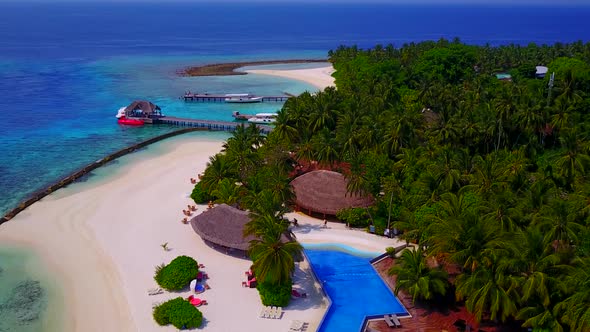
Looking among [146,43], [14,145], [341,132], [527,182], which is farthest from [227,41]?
[527,182]

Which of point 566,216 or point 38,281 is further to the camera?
point 38,281

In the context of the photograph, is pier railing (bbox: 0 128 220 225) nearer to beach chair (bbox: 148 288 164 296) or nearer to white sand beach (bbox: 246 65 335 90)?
beach chair (bbox: 148 288 164 296)

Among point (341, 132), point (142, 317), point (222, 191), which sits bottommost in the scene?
point (142, 317)

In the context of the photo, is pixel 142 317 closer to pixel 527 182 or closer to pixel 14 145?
pixel 527 182

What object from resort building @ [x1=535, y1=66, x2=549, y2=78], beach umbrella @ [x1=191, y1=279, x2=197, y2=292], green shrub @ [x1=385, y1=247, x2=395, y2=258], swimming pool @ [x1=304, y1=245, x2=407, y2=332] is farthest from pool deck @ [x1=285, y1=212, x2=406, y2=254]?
resort building @ [x1=535, y1=66, x2=549, y2=78]

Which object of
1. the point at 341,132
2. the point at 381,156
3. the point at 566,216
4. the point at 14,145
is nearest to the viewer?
the point at 566,216

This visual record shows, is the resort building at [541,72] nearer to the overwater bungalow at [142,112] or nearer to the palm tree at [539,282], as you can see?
the overwater bungalow at [142,112]
